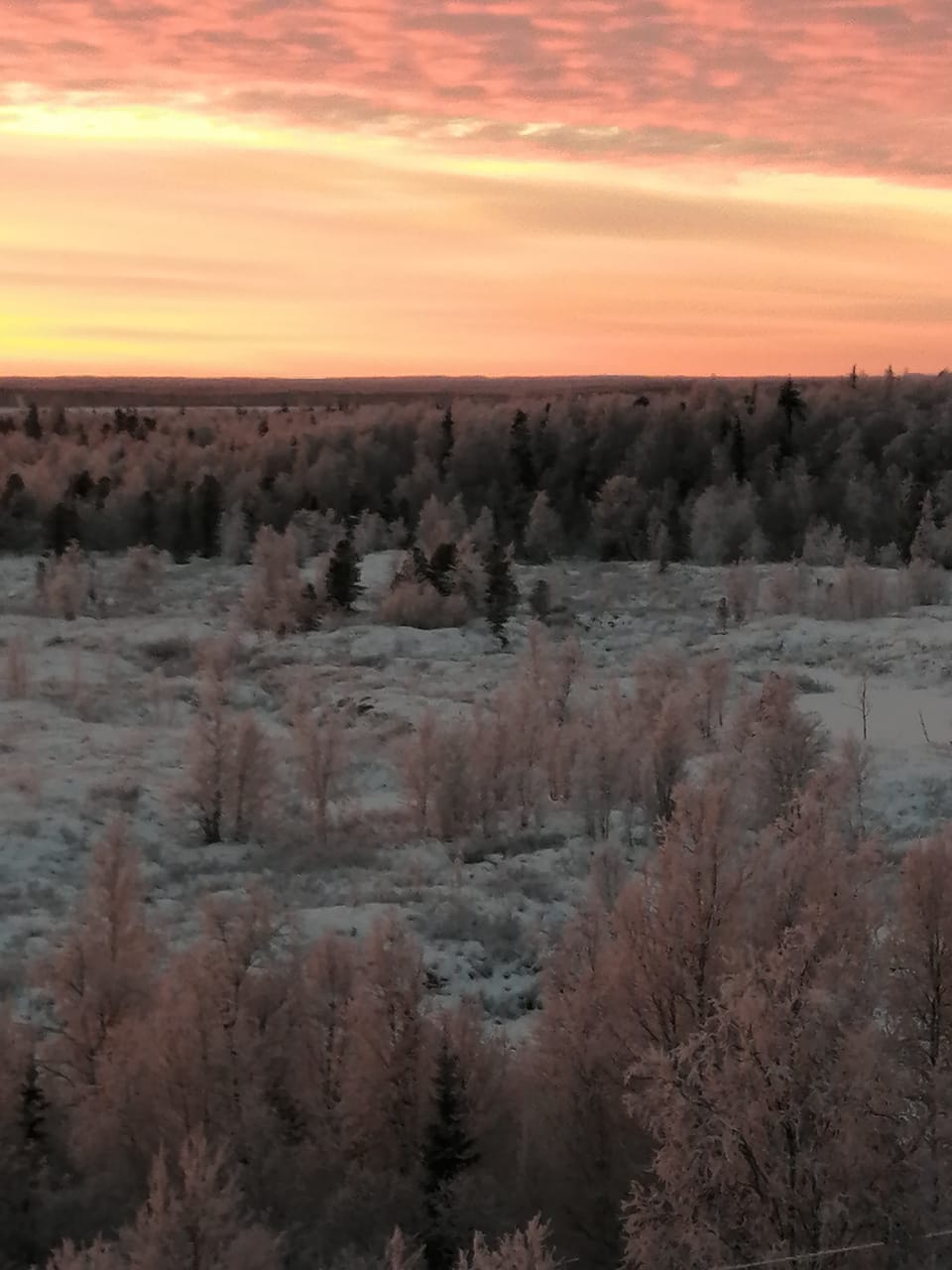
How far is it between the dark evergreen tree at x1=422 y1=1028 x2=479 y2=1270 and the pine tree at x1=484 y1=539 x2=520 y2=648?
24453 millimetres

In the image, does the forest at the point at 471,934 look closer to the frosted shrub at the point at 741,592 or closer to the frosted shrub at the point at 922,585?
the frosted shrub at the point at 922,585

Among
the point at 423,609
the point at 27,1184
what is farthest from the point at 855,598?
the point at 27,1184

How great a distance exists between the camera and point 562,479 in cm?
6019

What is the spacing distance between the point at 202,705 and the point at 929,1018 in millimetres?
14348

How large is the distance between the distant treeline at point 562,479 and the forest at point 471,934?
19.5 feet

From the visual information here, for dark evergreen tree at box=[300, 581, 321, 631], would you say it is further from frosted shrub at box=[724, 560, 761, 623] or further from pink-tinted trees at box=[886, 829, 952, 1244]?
pink-tinted trees at box=[886, 829, 952, 1244]

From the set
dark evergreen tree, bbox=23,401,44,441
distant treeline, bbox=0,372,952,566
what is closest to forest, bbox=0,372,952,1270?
distant treeline, bbox=0,372,952,566

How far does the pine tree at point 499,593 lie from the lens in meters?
35.3

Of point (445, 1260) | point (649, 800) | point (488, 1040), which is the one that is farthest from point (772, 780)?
point (445, 1260)

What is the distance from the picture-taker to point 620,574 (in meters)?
43.5

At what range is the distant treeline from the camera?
1998 inches

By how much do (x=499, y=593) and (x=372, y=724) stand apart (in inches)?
440

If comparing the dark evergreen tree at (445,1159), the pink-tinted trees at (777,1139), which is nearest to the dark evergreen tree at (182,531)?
the dark evergreen tree at (445,1159)

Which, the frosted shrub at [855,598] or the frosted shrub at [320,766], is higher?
the frosted shrub at [855,598]
